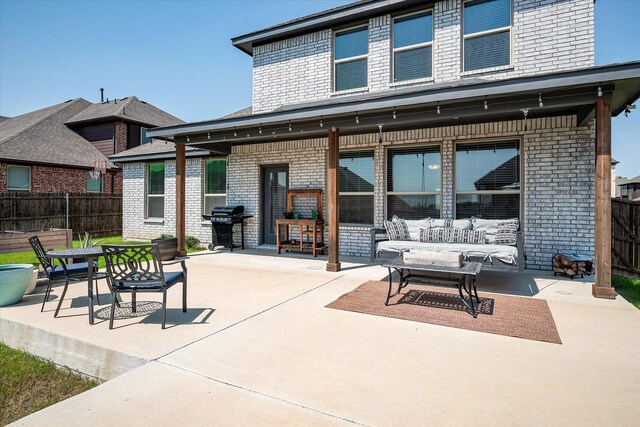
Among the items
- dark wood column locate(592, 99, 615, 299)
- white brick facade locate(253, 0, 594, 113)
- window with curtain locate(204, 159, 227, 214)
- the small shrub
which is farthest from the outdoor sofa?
the small shrub

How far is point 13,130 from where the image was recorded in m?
17.5

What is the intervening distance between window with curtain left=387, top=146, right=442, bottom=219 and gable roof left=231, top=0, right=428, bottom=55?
3.34 meters

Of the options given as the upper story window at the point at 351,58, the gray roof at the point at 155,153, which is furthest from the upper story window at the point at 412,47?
the gray roof at the point at 155,153

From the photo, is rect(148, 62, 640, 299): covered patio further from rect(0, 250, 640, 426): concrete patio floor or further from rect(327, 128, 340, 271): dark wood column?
rect(0, 250, 640, 426): concrete patio floor

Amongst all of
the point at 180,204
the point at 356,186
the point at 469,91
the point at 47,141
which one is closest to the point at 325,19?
the point at 356,186

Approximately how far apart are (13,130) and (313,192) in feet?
58.2

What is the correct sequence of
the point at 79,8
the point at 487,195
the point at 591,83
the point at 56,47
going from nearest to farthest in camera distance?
1. the point at 591,83
2. the point at 487,195
3. the point at 79,8
4. the point at 56,47

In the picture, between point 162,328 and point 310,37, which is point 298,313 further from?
point 310,37

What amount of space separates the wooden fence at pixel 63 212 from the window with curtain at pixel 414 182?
1210 cm

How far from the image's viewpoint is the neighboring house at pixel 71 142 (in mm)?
14891

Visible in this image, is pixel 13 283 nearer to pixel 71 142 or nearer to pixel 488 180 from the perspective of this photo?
pixel 488 180

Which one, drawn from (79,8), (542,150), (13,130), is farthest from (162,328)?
(13,130)

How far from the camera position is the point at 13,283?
467 centimetres

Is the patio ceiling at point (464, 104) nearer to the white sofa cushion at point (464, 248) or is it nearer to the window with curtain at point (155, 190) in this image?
the white sofa cushion at point (464, 248)
